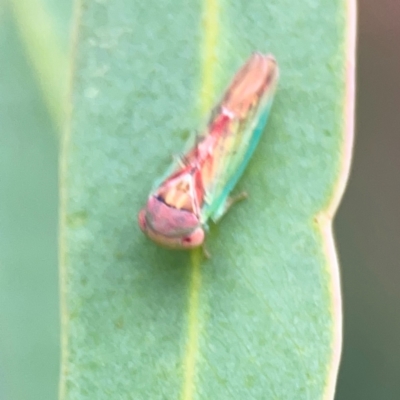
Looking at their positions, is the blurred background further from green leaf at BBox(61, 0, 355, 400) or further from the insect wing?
the insect wing

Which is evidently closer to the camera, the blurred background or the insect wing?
the insect wing

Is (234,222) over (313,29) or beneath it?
beneath

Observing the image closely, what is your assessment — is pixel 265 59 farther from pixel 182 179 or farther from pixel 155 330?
pixel 155 330

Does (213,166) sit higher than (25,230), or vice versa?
(213,166)

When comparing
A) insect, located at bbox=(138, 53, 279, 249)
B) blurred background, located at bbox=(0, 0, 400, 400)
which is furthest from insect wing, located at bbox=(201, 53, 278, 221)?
blurred background, located at bbox=(0, 0, 400, 400)

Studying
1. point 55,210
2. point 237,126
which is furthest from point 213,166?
point 55,210

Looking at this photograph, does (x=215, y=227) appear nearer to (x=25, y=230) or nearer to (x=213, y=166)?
(x=213, y=166)

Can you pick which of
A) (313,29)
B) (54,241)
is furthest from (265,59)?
(54,241)
